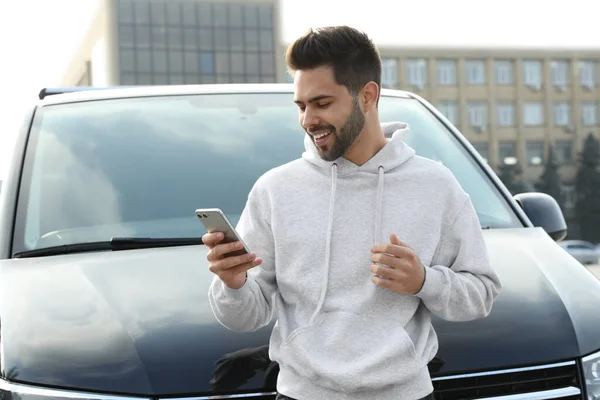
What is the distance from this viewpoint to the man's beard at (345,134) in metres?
2.25

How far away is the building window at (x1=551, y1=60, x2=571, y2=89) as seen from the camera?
7888cm

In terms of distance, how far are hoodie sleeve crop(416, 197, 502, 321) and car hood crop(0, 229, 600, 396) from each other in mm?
256

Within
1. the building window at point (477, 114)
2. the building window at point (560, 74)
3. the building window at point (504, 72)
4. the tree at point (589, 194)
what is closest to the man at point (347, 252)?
the tree at point (589, 194)

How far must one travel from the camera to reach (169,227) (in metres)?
3.35

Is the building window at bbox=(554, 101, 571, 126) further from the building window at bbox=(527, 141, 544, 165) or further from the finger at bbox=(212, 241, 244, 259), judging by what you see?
the finger at bbox=(212, 241, 244, 259)

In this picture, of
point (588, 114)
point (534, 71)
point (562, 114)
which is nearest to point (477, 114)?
point (534, 71)

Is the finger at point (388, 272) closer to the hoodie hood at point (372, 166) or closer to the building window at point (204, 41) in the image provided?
the hoodie hood at point (372, 166)

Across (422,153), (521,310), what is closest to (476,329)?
(521,310)

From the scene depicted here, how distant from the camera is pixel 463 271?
2309 millimetres

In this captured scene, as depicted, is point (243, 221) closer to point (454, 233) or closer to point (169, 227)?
point (454, 233)

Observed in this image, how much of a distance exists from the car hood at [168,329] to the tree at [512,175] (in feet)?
220

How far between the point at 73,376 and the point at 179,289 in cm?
44

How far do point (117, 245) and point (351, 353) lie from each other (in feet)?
4.14

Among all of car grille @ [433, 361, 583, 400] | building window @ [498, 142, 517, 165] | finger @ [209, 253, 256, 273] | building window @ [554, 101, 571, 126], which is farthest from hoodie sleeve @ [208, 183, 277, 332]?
building window @ [554, 101, 571, 126]
